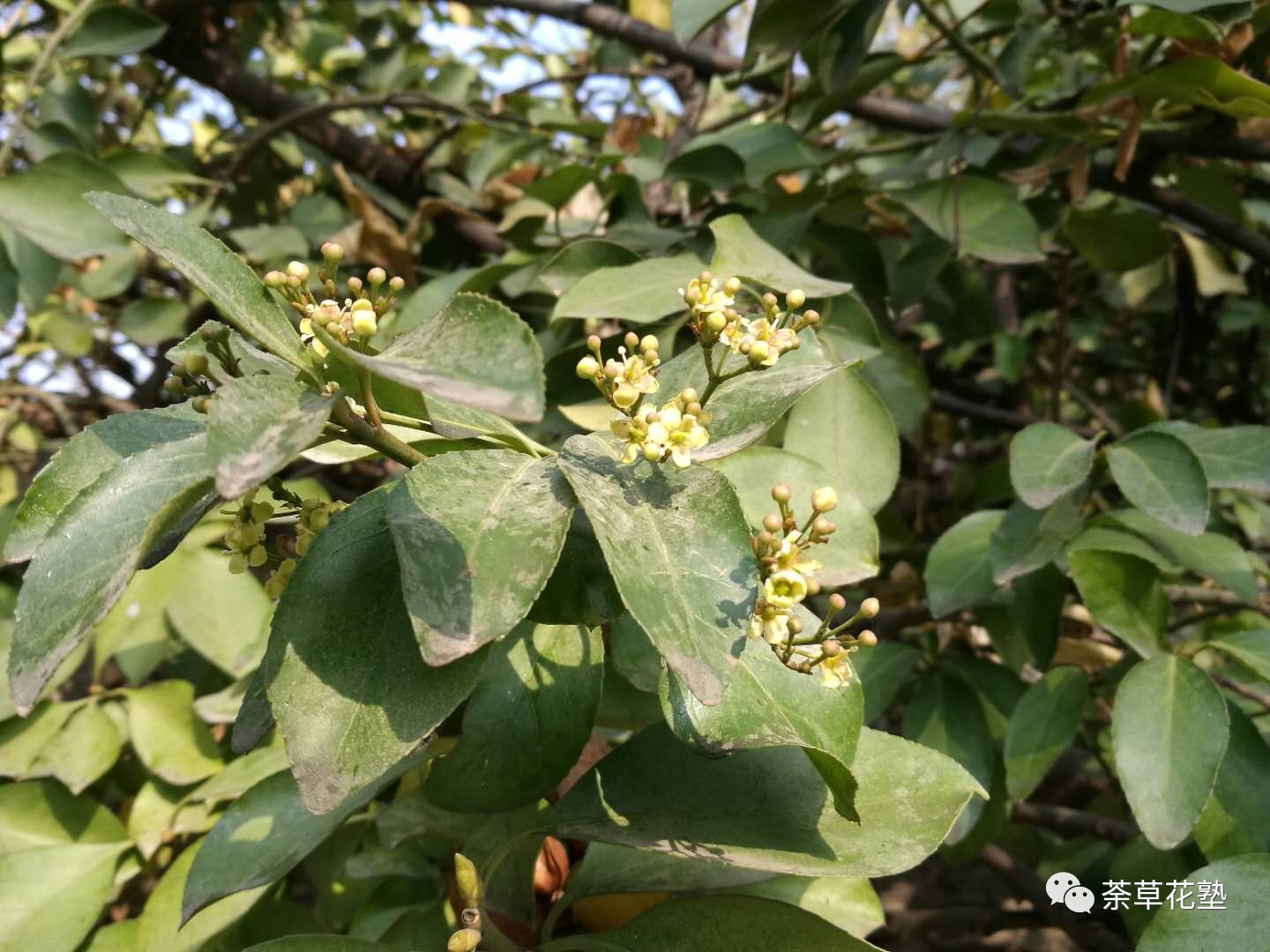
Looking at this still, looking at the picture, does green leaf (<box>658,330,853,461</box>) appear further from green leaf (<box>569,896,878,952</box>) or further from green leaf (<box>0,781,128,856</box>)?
green leaf (<box>0,781,128,856</box>)

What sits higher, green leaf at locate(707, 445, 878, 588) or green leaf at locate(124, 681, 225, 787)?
green leaf at locate(707, 445, 878, 588)

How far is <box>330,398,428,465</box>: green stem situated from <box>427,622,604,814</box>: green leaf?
119mm

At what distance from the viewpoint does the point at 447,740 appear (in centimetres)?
67

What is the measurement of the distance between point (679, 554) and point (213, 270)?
230 mm

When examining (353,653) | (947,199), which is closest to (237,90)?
(947,199)

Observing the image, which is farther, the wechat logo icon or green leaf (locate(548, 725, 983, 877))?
the wechat logo icon

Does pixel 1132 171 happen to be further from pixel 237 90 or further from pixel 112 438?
pixel 237 90

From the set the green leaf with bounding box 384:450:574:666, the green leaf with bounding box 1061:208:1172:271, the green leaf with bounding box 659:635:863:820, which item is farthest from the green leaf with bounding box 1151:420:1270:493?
the green leaf with bounding box 384:450:574:666

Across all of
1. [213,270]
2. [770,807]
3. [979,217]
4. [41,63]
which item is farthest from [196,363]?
[41,63]

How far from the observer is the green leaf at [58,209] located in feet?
3.52

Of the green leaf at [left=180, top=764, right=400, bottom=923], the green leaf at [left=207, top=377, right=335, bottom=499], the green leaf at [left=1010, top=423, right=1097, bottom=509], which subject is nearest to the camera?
the green leaf at [left=207, top=377, right=335, bottom=499]

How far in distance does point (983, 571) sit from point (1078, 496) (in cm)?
12

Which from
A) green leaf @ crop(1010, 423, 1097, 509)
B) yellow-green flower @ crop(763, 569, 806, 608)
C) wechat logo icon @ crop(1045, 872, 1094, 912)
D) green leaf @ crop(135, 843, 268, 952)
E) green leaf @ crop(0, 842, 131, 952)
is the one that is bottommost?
wechat logo icon @ crop(1045, 872, 1094, 912)

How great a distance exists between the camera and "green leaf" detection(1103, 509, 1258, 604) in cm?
83
